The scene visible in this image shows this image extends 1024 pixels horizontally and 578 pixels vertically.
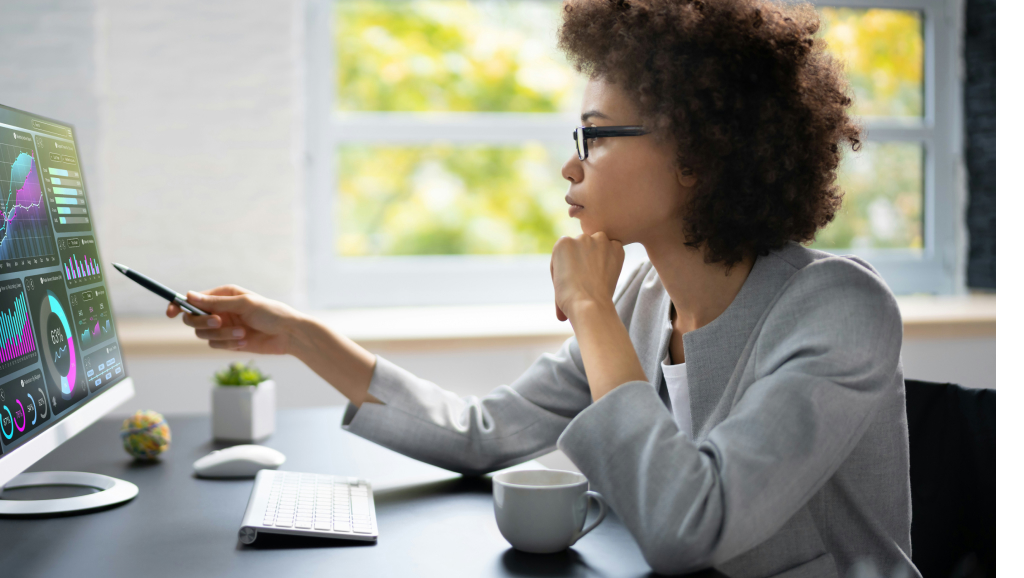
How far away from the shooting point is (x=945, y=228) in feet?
10.7

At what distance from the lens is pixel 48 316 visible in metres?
0.99

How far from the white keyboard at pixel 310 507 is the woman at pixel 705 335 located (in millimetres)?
172

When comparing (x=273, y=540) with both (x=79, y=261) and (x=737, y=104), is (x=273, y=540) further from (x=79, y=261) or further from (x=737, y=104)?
(x=737, y=104)

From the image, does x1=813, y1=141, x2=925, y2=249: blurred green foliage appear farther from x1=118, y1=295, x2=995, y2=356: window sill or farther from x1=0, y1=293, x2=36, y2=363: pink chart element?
x1=0, y1=293, x2=36, y2=363: pink chart element

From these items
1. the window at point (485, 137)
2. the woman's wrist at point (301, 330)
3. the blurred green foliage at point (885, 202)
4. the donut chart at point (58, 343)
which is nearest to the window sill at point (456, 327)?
the window at point (485, 137)

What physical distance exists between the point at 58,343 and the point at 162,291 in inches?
8.1

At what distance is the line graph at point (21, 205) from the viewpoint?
904 millimetres

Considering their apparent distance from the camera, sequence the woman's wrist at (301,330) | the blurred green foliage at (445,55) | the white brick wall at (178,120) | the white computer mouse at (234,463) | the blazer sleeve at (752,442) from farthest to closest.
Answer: the blurred green foliage at (445,55), the white brick wall at (178,120), the woman's wrist at (301,330), the white computer mouse at (234,463), the blazer sleeve at (752,442)

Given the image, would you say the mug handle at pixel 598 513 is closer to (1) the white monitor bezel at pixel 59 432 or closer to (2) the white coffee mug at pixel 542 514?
(2) the white coffee mug at pixel 542 514

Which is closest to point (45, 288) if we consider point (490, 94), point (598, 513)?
point (598, 513)

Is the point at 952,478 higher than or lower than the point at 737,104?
lower

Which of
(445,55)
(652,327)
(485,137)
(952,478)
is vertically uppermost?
(445,55)

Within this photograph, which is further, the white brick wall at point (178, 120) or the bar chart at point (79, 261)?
the white brick wall at point (178, 120)

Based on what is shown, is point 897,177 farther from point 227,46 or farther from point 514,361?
point 227,46
